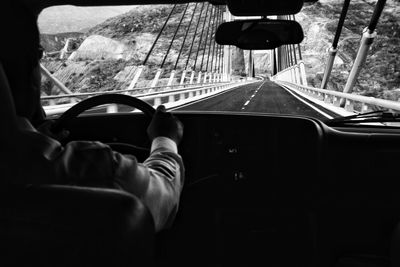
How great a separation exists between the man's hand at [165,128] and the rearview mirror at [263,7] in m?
1.46

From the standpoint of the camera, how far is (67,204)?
2.92 feet

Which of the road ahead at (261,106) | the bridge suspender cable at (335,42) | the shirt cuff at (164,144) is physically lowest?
the road ahead at (261,106)

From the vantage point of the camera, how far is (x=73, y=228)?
34.1 inches

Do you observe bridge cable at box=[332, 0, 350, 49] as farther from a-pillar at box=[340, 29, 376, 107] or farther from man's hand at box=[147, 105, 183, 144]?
man's hand at box=[147, 105, 183, 144]

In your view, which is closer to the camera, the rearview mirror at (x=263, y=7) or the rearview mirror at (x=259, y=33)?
the rearview mirror at (x=263, y=7)

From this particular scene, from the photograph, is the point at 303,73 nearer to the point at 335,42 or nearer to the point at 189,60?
the point at 189,60

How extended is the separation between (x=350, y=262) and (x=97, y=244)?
1.79 metres

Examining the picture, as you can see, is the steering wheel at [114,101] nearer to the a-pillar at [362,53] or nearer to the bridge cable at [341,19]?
the bridge cable at [341,19]

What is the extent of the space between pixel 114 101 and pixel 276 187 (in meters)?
1.23

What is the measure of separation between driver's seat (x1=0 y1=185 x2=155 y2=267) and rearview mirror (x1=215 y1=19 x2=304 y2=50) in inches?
88.2

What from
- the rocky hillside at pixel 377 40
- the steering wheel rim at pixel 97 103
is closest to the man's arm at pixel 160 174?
the steering wheel rim at pixel 97 103

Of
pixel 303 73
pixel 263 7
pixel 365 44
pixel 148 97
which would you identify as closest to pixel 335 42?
pixel 365 44

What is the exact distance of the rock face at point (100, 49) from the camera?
35.5 meters

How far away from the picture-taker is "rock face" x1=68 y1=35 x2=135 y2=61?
35469 millimetres
